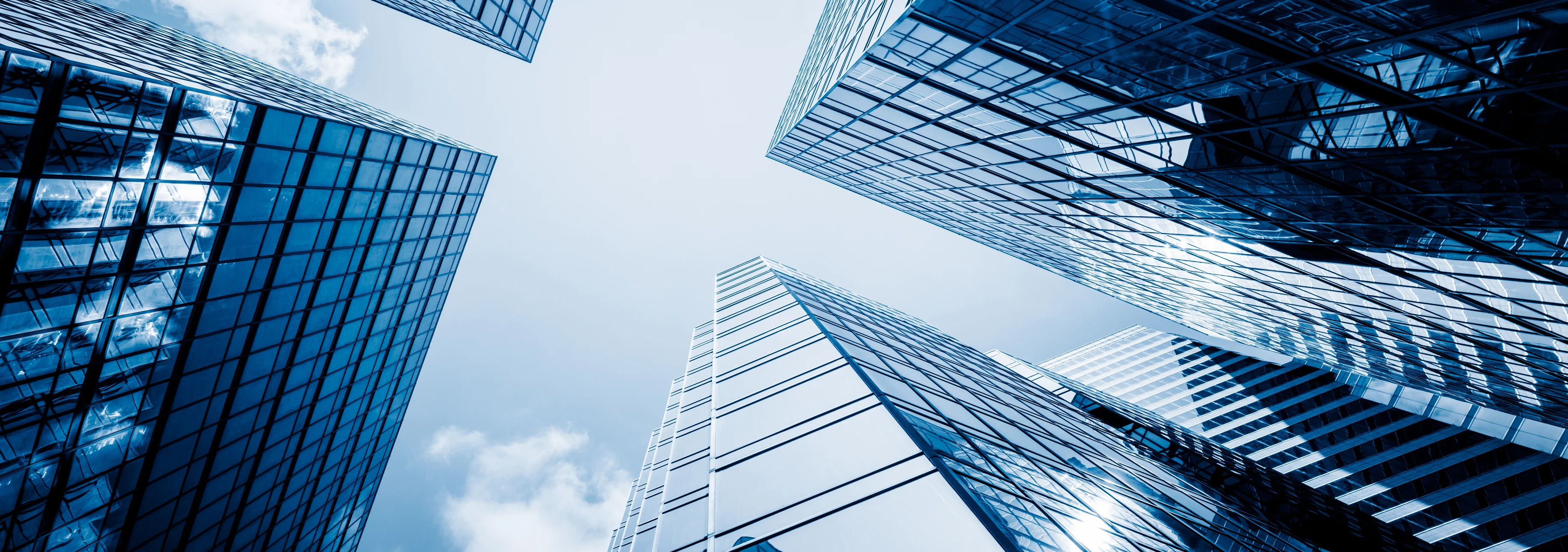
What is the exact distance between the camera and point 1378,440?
41.4 m

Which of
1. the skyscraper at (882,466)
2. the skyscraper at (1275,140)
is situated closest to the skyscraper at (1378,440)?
the skyscraper at (1275,140)

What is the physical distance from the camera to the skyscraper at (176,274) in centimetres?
1193

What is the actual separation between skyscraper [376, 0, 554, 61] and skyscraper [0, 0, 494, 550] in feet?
23.4

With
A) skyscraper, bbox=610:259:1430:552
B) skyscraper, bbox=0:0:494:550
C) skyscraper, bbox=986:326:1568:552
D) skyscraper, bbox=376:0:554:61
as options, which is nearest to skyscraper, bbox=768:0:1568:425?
skyscraper, bbox=610:259:1430:552

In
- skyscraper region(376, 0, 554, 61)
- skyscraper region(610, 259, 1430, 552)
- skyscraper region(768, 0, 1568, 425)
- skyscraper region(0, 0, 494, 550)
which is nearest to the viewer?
skyscraper region(610, 259, 1430, 552)

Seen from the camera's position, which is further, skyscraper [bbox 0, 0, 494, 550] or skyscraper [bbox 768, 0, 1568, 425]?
skyscraper [bbox 0, 0, 494, 550]

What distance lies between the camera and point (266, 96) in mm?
17594

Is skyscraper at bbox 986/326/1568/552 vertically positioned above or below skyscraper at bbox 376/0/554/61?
below

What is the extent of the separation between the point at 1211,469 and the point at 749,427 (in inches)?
1124

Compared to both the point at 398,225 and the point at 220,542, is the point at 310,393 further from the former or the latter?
the point at 398,225

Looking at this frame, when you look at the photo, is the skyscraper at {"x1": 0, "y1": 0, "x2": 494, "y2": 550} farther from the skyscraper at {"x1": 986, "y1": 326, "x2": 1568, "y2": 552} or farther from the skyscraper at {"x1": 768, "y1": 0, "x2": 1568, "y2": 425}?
the skyscraper at {"x1": 986, "y1": 326, "x2": 1568, "y2": 552}

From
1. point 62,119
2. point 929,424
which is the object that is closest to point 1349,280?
point 929,424

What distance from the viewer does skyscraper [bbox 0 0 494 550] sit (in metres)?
11.9

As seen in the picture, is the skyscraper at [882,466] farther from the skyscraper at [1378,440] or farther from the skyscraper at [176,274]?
the skyscraper at [1378,440]
